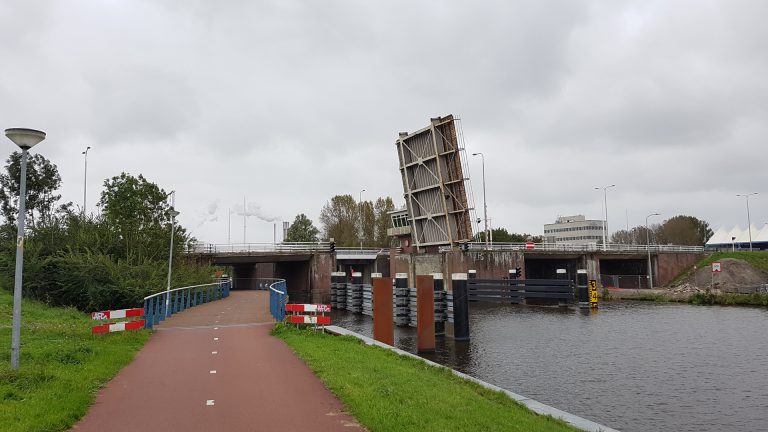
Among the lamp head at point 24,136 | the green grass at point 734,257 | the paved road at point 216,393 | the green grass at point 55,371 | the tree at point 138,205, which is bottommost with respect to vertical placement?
the paved road at point 216,393

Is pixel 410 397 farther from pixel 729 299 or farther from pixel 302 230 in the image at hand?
pixel 302 230

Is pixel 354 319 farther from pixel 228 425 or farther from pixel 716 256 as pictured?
pixel 716 256

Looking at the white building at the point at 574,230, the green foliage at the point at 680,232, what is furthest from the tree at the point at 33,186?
the white building at the point at 574,230

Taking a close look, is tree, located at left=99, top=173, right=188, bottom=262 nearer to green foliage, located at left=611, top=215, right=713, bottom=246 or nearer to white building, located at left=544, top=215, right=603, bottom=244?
green foliage, located at left=611, top=215, right=713, bottom=246

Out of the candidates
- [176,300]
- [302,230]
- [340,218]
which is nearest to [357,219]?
[340,218]

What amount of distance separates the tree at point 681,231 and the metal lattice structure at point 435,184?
79.7 metres

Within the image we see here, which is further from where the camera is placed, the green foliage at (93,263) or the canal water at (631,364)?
the green foliage at (93,263)

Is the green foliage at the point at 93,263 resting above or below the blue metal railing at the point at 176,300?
above

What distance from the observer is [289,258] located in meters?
52.9

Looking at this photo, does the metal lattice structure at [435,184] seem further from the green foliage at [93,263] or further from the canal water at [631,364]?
the green foliage at [93,263]

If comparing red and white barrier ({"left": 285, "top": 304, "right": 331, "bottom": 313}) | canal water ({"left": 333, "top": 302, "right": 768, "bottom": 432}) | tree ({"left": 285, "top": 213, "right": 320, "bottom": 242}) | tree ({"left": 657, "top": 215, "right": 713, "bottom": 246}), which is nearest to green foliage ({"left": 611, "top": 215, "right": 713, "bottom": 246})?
tree ({"left": 657, "top": 215, "right": 713, "bottom": 246})

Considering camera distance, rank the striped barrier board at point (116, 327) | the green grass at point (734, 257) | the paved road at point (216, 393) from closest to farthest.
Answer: the paved road at point (216, 393) < the striped barrier board at point (116, 327) < the green grass at point (734, 257)

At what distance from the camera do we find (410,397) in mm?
8336

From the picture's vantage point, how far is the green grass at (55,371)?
7.08 meters
